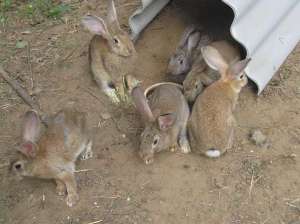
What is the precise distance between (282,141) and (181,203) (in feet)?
3.58

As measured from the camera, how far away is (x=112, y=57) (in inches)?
219

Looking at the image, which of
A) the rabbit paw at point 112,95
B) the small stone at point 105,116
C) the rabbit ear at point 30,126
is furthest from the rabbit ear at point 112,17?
the rabbit ear at point 30,126

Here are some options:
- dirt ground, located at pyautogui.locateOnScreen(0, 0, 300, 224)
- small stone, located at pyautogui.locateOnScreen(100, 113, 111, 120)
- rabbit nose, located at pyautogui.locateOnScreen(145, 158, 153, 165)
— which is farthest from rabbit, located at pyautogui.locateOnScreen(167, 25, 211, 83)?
rabbit nose, located at pyautogui.locateOnScreen(145, 158, 153, 165)

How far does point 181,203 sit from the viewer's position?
4445mm

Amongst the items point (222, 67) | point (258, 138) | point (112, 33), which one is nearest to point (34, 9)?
point (112, 33)

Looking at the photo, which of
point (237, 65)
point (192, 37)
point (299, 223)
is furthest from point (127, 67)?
point (299, 223)

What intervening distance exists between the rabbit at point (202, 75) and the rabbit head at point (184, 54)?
0.67 ft

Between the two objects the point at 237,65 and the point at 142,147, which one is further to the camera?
the point at 237,65

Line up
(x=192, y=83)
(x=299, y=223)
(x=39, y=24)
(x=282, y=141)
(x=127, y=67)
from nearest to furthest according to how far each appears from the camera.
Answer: (x=299, y=223)
(x=282, y=141)
(x=192, y=83)
(x=127, y=67)
(x=39, y=24)

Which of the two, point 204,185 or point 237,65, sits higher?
point 237,65

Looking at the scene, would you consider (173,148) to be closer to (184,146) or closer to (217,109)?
(184,146)

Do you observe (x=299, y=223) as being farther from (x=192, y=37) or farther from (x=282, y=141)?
(x=192, y=37)

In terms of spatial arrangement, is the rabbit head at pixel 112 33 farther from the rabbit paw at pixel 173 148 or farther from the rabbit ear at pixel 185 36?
the rabbit paw at pixel 173 148

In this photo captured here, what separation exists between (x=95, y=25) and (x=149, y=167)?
1.51 m
